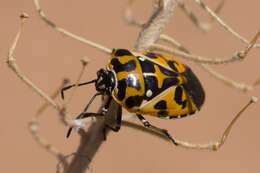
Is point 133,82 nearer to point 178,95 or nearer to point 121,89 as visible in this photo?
point 121,89

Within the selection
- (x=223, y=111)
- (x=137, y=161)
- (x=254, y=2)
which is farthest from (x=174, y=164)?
(x=254, y=2)

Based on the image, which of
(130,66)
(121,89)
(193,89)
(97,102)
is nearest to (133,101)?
(121,89)

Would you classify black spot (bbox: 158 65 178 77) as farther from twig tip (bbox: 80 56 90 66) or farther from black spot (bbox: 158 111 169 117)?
twig tip (bbox: 80 56 90 66)

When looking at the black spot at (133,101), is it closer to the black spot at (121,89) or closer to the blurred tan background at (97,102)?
the black spot at (121,89)

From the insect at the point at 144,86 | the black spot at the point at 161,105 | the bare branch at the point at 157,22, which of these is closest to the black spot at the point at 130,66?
the insect at the point at 144,86

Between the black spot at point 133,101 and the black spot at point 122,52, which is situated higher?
the black spot at point 122,52

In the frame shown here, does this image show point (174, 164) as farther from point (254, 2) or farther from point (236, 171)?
point (254, 2)

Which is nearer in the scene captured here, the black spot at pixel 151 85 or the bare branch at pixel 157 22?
the bare branch at pixel 157 22
